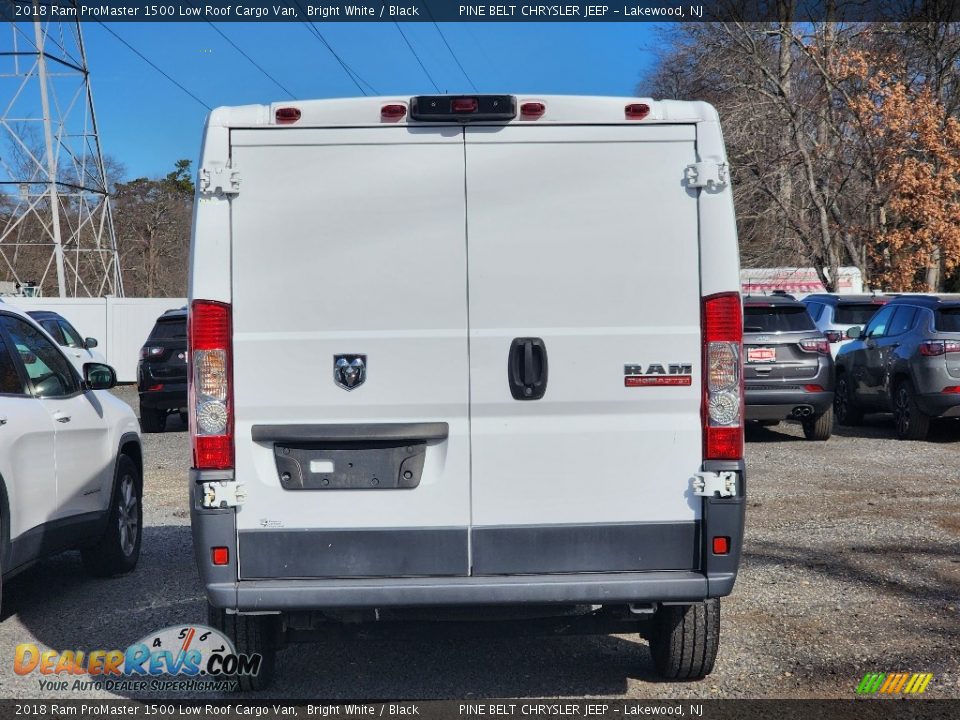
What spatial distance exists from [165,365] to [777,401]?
27.8 feet

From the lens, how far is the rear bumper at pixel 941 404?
1363cm

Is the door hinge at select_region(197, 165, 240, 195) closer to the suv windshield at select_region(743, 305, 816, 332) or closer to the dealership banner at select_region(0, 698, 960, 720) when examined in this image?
the dealership banner at select_region(0, 698, 960, 720)

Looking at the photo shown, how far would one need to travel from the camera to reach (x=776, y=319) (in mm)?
14422

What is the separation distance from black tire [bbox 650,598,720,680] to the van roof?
205 centimetres

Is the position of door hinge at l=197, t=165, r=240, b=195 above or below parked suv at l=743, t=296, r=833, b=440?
above

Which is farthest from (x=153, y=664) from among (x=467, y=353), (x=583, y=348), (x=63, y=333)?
(x=63, y=333)

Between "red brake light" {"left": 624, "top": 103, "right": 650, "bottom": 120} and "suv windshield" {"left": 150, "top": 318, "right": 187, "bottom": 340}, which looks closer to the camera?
"red brake light" {"left": 624, "top": 103, "right": 650, "bottom": 120}

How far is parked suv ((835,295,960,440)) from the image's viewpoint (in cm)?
1369

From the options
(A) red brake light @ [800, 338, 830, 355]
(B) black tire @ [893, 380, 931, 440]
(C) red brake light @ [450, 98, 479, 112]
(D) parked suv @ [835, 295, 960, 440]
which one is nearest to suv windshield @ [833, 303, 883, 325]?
(D) parked suv @ [835, 295, 960, 440]

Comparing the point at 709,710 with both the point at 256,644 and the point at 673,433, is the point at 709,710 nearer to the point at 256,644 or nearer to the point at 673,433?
the point at 673,433

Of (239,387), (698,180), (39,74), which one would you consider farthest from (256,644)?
(39,74)

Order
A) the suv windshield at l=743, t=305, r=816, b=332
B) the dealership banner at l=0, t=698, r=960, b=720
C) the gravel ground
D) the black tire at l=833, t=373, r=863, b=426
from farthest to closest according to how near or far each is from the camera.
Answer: the black tire at l=833, t=373, r=863, b=426, the suv windshield at l=743, t=305, r=816, b=332, the gravel ground, the dealership banner at l=0, t=698, r=960, b=720

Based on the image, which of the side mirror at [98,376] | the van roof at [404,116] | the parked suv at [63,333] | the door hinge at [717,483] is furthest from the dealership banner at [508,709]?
the parked suv at [63,333]

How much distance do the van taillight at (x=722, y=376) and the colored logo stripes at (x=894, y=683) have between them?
4.85 ft
